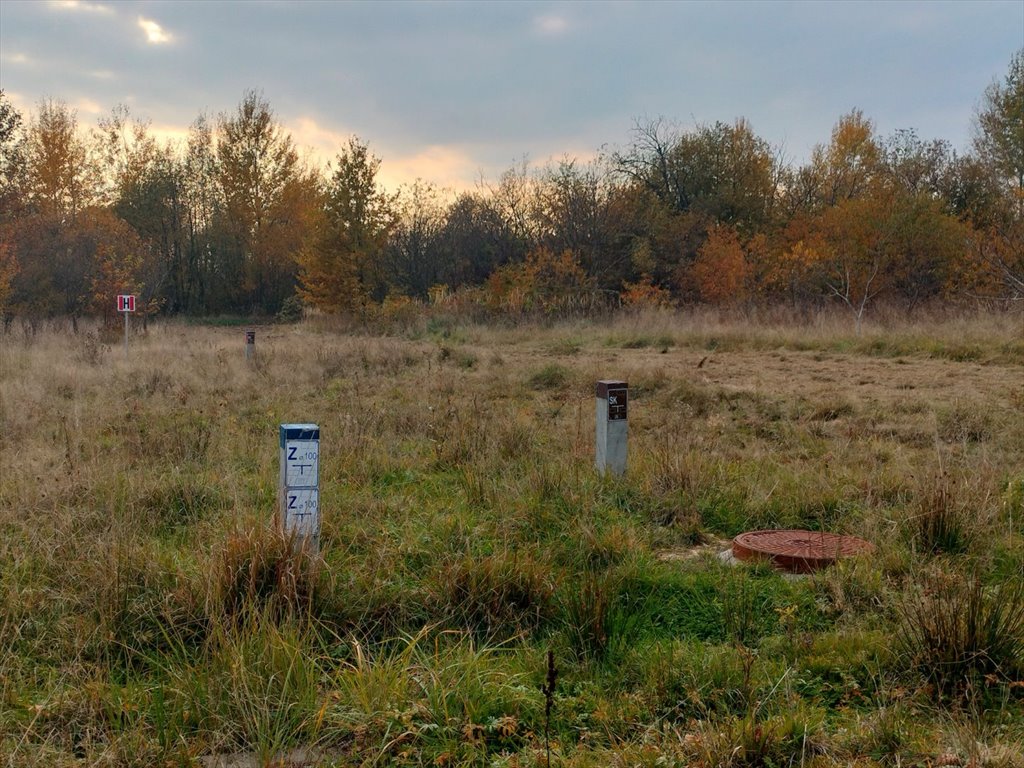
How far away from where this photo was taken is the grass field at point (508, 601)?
3.03 m

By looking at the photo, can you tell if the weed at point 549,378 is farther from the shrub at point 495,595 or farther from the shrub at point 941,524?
the shrub at point 495,595

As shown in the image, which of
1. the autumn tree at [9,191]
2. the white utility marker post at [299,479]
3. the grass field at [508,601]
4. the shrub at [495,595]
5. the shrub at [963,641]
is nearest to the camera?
the grass field at [508,601]

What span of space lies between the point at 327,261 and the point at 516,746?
111ft

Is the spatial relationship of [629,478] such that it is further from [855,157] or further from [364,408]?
[855,157]

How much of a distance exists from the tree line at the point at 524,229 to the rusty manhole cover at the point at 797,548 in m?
19.5

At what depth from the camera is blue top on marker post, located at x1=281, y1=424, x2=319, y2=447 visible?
14.5ft

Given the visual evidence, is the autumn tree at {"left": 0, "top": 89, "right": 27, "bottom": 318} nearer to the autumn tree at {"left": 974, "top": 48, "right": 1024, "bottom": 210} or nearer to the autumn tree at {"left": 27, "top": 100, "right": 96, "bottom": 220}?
the autumn tree at {"left": 27, "top": 100, "right": 96, "bottom": 220}

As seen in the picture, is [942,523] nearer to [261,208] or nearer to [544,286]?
[544,286]

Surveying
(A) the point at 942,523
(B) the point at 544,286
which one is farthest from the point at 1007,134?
(A) the point at 942,523

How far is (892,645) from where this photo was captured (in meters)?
3.59

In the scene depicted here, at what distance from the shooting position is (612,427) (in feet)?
21.5

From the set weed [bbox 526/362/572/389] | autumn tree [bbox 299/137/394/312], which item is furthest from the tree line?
weed [bbox 526/362/572/389]

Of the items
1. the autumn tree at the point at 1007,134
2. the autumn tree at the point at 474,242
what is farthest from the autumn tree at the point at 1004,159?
the autumn tree at the point at 474,242

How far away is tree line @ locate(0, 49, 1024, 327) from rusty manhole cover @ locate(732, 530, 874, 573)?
19.5 m
